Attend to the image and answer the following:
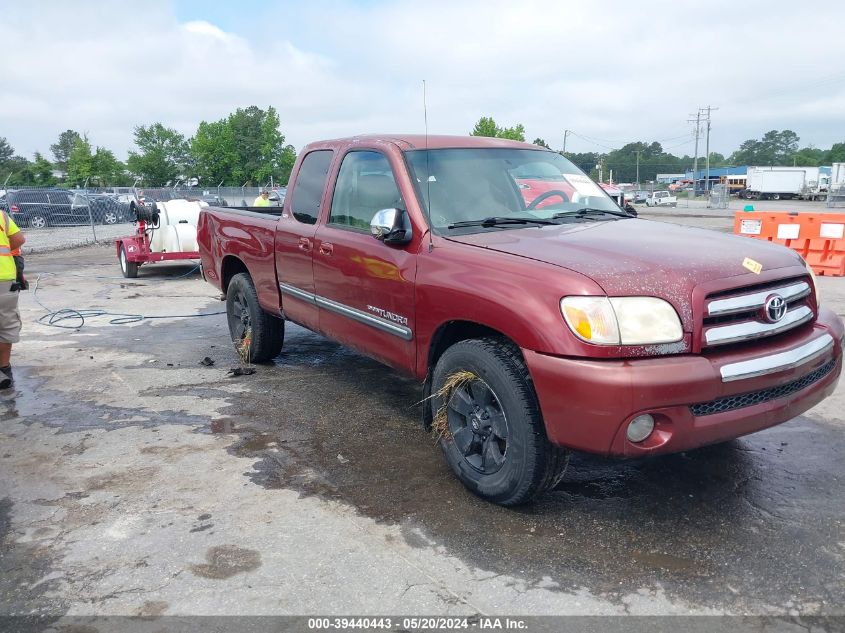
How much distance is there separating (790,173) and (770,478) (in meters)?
61.5

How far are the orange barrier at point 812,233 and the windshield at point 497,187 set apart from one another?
7834 millimetres

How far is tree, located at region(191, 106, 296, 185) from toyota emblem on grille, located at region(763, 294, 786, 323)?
6688cm

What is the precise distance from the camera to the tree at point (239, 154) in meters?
68.2

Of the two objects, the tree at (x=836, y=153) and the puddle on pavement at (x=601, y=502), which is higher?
the tree at (x=836, y=153)

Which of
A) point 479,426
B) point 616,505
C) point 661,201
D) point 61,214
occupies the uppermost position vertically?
point 61,214

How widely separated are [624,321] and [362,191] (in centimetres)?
227

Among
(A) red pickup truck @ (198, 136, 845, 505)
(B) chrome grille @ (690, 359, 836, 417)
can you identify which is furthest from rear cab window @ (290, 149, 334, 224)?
(B) chrome grille @ (690, 359, 836, 417)

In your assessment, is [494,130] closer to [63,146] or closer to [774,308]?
[774,308]

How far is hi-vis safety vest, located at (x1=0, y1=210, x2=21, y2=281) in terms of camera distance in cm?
586

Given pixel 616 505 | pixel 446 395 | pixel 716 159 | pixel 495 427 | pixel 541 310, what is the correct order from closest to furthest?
pixel 541 310 → pixel 495 427 → pixel 616 505 → pixel 446 395 → pixel 716 159

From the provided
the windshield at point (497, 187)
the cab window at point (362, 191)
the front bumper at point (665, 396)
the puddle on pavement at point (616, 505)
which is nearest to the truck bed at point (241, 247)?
the cab window at point (362, 191)

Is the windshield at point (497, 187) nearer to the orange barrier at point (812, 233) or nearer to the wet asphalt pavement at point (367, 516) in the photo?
the wet asphalt pavement at point (367, 516)

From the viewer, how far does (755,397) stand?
3105mm

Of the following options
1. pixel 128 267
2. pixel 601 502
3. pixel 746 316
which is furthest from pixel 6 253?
pixel 128 267
